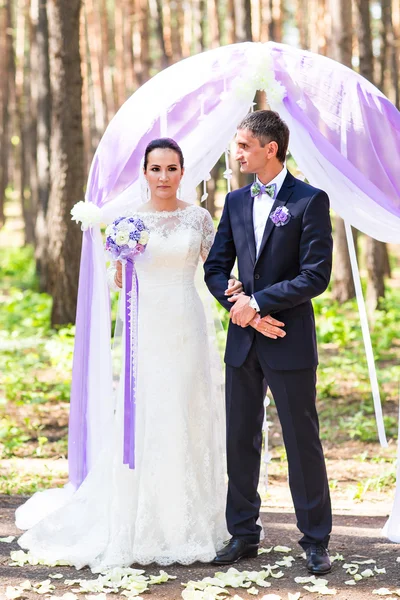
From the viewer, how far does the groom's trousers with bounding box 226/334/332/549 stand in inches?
168

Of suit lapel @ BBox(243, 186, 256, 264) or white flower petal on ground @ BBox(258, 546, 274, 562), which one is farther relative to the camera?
white flower petal on ground @ BBox(258, 546, 274, 562)

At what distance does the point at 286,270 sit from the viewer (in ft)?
14.1

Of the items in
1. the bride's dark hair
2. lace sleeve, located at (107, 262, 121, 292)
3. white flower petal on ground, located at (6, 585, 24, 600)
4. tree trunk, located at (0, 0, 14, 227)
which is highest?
tree trunk, located at (0, 0, 14, 227)

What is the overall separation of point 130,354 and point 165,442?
0.53 m

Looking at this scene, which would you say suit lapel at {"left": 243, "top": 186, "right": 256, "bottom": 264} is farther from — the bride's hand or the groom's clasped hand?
the groom's clasped hand

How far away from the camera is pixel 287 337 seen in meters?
4.24

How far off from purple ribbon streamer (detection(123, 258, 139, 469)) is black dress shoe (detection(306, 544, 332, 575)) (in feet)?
3.47

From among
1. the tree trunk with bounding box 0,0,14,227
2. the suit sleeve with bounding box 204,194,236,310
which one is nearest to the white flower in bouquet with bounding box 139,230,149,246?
the suit sleeve with bounding box 204,194,236,310

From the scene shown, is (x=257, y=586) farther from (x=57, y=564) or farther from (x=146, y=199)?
(x=146, y=199)

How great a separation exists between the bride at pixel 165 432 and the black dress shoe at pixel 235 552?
7cm

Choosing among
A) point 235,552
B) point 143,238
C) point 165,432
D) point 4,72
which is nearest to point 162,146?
point 143,238

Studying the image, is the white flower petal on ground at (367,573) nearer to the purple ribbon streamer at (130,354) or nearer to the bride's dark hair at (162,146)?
the purple ribbon streamer at (130,354)

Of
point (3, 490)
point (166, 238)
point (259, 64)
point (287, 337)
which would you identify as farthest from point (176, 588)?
point (259, 64)

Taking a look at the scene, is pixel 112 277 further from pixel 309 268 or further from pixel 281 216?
pixel 309 268
